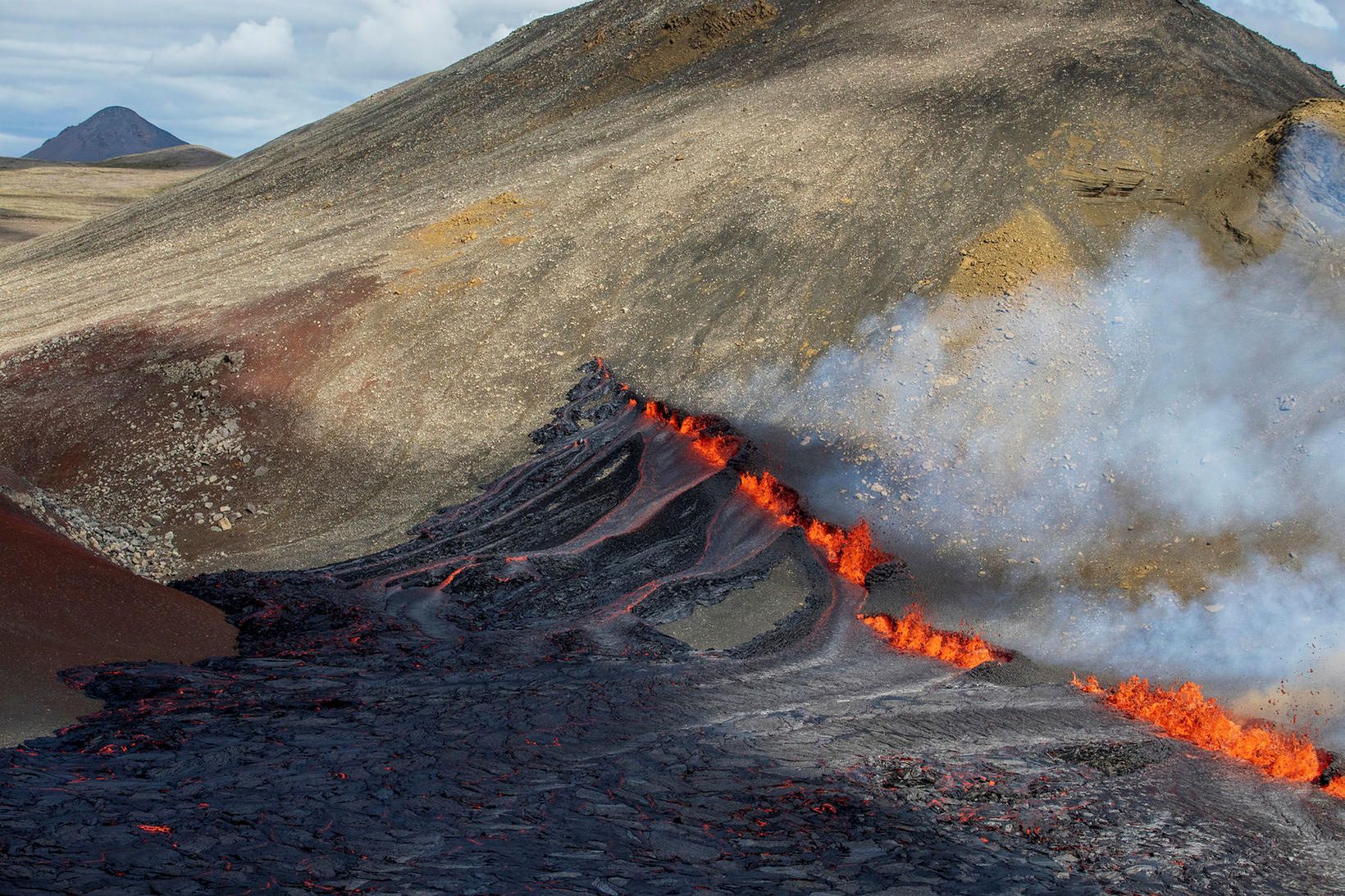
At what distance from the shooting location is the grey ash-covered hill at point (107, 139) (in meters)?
115

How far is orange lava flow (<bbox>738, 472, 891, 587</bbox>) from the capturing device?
12.9 metres

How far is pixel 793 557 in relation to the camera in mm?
12852

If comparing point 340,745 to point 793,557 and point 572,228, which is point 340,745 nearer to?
point 793,557

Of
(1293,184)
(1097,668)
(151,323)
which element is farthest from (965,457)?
(151,323)

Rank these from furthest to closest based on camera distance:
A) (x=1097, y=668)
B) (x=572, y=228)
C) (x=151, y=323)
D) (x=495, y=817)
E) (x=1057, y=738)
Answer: (x=572, y=228) → (x=151, y=323) → (x=1097, y=668) → (x=1057, y=738) → (x=495, y=817)

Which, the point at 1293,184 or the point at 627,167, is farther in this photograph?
the point at 627,167

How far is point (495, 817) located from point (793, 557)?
6428 mm

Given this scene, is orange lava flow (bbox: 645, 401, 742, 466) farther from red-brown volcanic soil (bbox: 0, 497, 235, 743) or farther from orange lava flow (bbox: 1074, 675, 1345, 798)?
red-brown volcanic soil (bbox: 0, 497, 235, 743)

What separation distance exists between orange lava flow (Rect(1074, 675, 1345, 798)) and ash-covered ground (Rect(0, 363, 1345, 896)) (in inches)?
13.7

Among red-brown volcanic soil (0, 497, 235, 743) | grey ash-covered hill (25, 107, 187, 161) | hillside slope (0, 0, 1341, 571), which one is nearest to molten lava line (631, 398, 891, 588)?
hillside slope (0, 0, 1341, 571)

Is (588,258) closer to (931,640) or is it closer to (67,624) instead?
(931,640)

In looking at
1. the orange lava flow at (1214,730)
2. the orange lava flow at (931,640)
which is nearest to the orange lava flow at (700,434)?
the orange lava flow at (931,640)

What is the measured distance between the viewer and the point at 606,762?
26.7 feet

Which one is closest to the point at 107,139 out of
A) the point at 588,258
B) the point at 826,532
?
the point at 588,258
